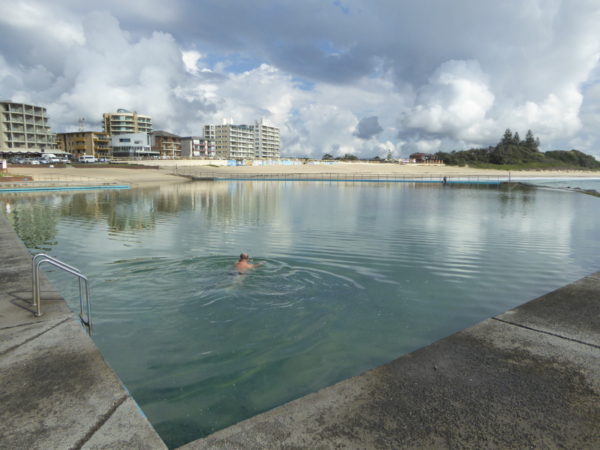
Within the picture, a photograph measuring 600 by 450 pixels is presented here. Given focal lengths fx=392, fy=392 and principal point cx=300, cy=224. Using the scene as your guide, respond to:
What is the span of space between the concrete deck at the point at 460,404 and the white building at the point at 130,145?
424ft

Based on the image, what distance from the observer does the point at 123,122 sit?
438 ft

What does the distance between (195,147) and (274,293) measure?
141 m

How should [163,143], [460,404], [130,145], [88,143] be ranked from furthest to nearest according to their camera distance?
[163,143] → [88,143] → [130,145] → [460,404]

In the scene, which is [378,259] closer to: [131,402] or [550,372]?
[550,372]

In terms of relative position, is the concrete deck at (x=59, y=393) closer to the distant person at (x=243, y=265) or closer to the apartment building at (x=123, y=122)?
the distant person at (x=243, y=265)

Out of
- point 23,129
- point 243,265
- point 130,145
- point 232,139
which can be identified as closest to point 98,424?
point 243,265

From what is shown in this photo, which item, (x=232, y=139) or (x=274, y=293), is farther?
(x=232, y=139)

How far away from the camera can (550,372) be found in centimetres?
412

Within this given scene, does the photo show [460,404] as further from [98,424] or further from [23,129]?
[23,129]

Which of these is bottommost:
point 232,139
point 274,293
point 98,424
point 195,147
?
point 274,293

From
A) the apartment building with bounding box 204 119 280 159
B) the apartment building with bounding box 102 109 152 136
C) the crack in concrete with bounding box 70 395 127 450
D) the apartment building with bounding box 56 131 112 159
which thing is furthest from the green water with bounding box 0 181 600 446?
the apartment building with bounding box 204 119 280 159

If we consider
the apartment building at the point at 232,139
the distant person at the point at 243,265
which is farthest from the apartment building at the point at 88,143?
the distant person at the point at 243,265

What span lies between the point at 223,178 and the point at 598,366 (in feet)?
257

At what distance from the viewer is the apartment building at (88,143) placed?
424 ft
